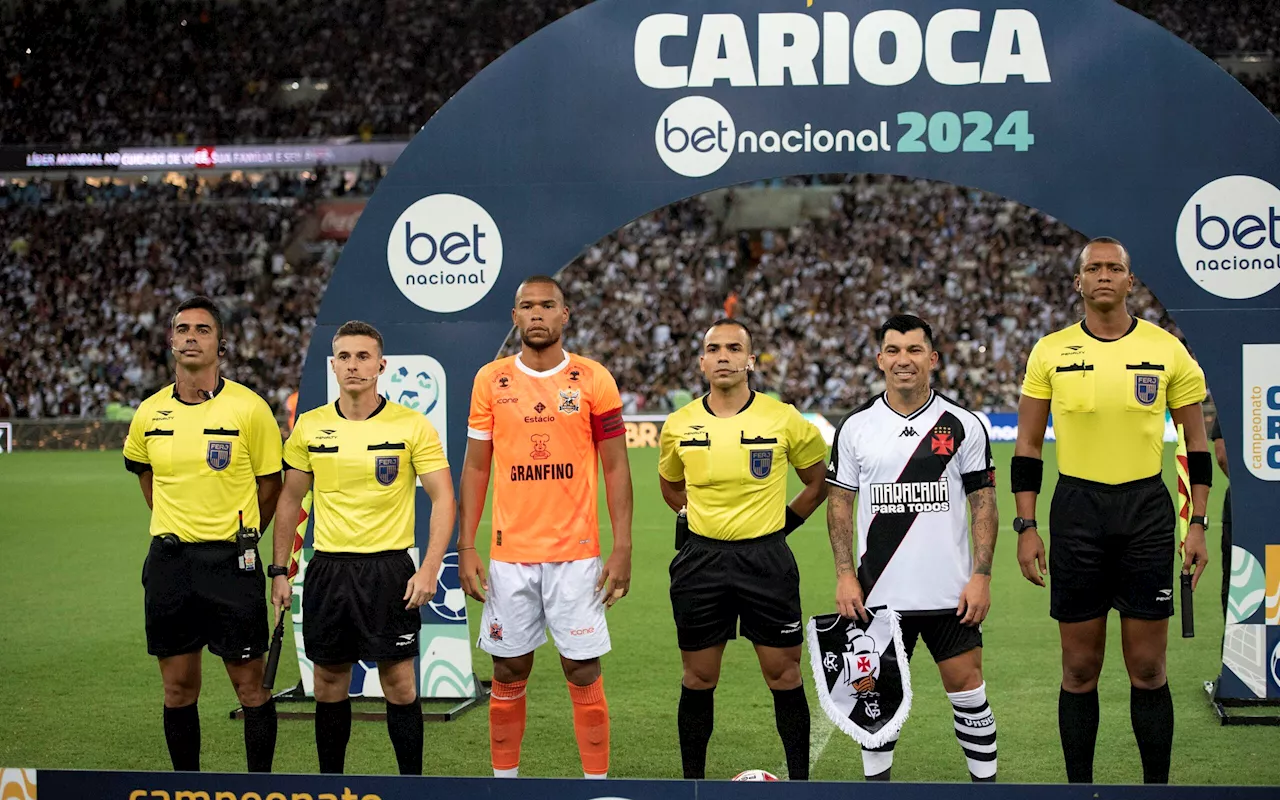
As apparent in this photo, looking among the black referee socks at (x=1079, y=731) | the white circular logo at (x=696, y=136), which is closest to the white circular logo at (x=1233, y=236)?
the white circular logo at (x=696, y=136)

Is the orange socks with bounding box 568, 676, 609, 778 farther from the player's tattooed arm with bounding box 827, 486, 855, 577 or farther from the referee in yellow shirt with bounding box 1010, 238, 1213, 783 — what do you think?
the referee in yellow shirt with bounding box 1010, 238, 1213, 783

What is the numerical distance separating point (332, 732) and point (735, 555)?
69.7 inches

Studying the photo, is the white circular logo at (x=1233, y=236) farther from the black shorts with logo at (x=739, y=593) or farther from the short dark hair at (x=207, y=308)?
the short dark hair at (x=207, y=308)

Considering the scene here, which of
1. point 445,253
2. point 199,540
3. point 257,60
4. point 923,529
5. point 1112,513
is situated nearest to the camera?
point 923,529

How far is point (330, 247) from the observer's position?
104 ft

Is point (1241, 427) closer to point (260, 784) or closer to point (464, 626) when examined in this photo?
point (464, 626)

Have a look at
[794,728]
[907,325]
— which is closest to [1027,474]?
[907,325]

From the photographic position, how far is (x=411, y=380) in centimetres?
679

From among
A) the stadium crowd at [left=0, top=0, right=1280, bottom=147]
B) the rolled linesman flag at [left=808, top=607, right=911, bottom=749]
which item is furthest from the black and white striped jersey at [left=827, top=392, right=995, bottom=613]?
the stadium crowd at [left=0, top=0, right=1280, bottom=147]

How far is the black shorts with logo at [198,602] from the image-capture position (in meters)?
5.16

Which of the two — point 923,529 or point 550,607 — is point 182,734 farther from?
point 923,529

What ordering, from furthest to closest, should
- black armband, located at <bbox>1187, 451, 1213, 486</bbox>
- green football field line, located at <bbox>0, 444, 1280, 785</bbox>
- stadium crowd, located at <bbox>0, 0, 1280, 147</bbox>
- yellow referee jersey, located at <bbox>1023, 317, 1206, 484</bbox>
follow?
stadium crowd, located at <bbox>0, 0, 1280, 147</bbox>
green football field line, located at <bbox>0, 444, 1280, 785</bbox>
black armband, located at <bbox>1187, 451, 1213, 486</bbox>
yellow referee jersey, located at <bbox>1023, 317, 1206, 484</bbox>

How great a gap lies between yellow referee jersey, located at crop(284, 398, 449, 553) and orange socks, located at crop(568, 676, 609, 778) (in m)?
0.95

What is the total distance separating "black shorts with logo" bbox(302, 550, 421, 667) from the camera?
5.02m
